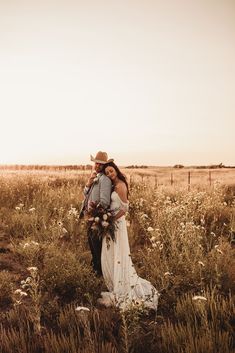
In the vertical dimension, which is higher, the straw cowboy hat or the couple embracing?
the straw cowboy hat

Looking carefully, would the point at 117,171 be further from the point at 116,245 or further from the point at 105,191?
the point at 116,245

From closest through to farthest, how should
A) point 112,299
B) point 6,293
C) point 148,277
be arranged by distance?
point 112,299 → point 6,293 → point 148,277

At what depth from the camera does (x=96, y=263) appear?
6496mm

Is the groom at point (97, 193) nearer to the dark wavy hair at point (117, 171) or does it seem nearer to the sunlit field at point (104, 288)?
the dark wavy hair at point (117, 171)

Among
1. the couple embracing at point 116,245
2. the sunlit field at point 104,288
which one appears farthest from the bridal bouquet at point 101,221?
the sunlit field at point 104,288

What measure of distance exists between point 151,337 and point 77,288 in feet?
5.37

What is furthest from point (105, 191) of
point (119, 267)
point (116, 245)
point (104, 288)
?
point (104, 288)

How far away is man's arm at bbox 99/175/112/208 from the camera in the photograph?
5816mm

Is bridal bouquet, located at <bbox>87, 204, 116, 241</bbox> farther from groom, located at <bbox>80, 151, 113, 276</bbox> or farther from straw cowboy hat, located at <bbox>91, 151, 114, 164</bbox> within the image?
straw cowboy hat, located at <bbox>91, 151, 114, 164</bbox>

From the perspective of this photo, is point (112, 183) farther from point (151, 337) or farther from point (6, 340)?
point (6, 340)

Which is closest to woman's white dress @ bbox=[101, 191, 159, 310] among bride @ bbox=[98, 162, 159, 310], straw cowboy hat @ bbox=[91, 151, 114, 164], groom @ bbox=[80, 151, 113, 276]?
bride @ bbox=[98, 162, 159, 310]

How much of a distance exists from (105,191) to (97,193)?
10.7 inches

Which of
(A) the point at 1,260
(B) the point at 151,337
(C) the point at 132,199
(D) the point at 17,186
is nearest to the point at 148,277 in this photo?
(B) the point at 151,337

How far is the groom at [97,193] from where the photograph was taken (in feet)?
19.2
